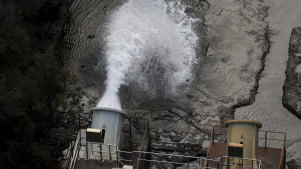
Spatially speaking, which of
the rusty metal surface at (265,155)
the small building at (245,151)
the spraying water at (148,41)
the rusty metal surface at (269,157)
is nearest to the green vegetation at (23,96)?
the spraying water at (148,41)

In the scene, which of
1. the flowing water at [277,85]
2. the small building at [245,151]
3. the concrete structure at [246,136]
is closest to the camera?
the small building at [245,151]

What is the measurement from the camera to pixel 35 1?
27109 mm

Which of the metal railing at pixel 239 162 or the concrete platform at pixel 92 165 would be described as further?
the concrete platform at pixel 92 165

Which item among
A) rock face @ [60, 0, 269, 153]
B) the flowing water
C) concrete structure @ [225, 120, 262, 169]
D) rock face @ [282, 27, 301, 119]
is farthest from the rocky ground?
concrete structure @ [225, 120, 262, 169]

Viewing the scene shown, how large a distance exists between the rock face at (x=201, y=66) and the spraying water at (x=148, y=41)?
1.49 ft

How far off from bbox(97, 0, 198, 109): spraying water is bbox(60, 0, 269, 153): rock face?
453 mm

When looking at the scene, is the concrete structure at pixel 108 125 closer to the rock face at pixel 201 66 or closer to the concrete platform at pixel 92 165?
the concrete platform at pixel 92 165

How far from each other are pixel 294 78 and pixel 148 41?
295 inches

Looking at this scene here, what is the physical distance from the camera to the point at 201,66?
25.9 meters

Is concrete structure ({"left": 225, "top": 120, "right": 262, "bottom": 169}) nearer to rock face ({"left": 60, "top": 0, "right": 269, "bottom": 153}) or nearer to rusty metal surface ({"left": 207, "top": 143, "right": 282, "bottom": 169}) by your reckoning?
rusty metal surface ({"left": 207, "top": 143, "right": 282, "bottom": 169})

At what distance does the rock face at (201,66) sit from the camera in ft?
77.4

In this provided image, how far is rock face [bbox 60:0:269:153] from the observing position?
77.4 ft

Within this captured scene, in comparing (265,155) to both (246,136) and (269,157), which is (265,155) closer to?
(269,157)

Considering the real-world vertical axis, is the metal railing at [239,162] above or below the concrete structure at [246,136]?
below
